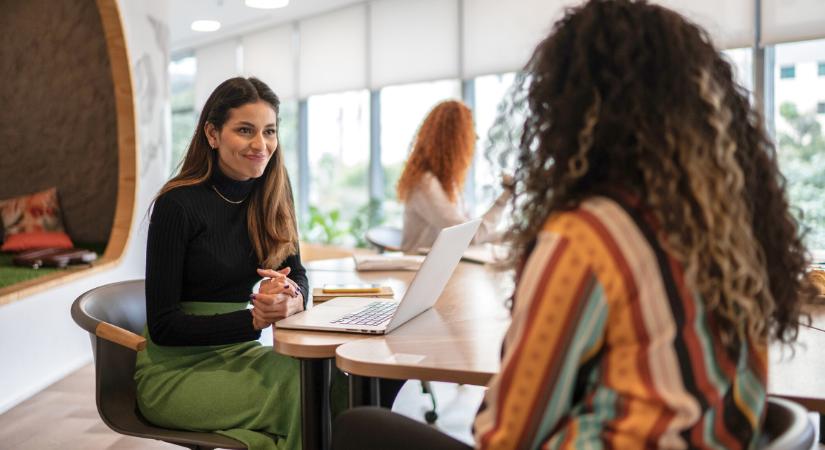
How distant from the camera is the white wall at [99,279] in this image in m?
3.72

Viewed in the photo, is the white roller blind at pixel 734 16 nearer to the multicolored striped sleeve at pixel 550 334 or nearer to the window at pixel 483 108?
the window at pixel 483 108

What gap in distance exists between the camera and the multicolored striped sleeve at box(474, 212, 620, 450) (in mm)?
971

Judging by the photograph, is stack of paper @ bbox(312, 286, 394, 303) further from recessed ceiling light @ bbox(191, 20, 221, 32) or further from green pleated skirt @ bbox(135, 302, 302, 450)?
recessed ceiling light @ bbox(191, 20, 221, 32)

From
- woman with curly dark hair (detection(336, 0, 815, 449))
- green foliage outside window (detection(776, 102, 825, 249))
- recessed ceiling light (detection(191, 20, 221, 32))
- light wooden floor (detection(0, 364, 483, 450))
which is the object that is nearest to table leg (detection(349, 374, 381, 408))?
woman with curly dark hair (detection(336, 0, 815, 449))

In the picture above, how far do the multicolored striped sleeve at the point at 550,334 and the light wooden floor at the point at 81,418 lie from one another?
2248mm

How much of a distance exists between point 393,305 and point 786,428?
1.10 metres

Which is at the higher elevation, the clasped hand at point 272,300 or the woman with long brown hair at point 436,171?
the woman with long brown hair at point 436,171

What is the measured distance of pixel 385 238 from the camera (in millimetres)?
4246

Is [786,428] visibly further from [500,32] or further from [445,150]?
[500,32]

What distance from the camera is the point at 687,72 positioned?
104 cm

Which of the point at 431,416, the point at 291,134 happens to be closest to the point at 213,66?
the point at 291,134

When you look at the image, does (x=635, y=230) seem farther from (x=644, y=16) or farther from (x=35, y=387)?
(x=35, y=387)

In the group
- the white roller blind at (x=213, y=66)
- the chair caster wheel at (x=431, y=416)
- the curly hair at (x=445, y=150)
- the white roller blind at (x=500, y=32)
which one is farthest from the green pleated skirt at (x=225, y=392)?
the white roller blind at (x=213, y=66)

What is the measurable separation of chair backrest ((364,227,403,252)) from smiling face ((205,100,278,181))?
6.19 ft
